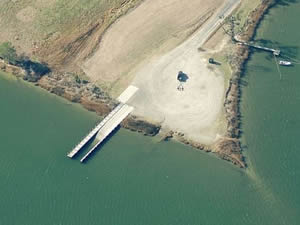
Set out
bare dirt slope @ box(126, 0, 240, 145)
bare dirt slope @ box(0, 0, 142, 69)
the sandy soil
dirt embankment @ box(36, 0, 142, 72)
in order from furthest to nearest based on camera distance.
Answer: bare dirt slope @ box(0, 0, 142, 69)
dirt embankment @ box(36, 0, 142, 72)
the sandy soil
bare dirt slope @ box(126, 0, 240, 145)

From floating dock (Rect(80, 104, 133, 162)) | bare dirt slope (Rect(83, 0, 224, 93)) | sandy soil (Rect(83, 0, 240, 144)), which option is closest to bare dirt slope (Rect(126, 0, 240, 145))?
sandy soil (Rect(83, 0, 240, 144))

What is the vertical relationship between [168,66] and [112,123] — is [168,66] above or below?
above

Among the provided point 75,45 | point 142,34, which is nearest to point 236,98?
point 142,34

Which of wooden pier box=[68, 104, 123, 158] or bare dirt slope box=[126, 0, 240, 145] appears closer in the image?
wooden pier box=[68, 104, 123, 158]

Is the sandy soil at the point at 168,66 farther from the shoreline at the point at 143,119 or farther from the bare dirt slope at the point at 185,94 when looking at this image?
the shoreline at the point at 143,119

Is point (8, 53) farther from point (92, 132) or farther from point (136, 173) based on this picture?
point (136, 173)

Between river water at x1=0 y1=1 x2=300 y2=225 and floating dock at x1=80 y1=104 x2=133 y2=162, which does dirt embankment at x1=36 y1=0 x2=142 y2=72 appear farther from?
floating dock at x1=80 y1=104 x2=133 y2=162
